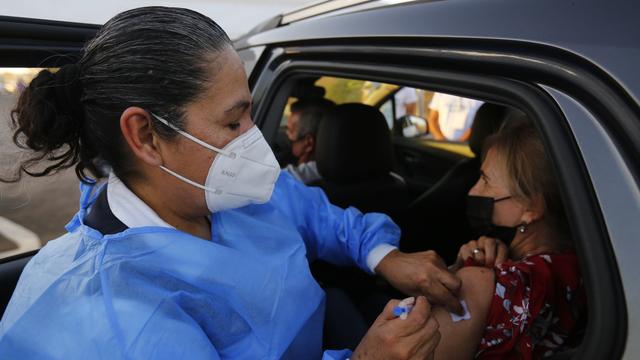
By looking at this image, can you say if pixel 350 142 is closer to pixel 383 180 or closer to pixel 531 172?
pixel 383 180

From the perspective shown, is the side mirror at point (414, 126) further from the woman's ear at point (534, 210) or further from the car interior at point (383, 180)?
the woman's ear at point (534, 210)

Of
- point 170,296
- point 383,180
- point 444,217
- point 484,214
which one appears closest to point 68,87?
point 170,296

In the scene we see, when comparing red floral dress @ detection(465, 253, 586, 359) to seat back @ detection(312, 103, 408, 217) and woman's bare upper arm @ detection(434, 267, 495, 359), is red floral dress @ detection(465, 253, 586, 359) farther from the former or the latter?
seat back @ detection(312, 103, 408, 217)

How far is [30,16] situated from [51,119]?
38 cm

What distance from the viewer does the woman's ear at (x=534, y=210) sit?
4.52 feet

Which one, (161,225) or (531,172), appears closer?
(161,225)

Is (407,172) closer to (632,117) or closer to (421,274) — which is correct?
(421,274)

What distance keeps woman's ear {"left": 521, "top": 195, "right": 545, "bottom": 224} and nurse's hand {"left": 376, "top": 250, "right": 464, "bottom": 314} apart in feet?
0.90

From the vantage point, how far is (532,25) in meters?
0.89

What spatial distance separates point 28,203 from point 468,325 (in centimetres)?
147

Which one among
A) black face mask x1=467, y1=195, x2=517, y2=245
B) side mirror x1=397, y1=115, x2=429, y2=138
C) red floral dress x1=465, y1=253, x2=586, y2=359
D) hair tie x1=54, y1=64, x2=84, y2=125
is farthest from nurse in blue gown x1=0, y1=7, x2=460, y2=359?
side mirror x1=397, y1=115, x2=429, y2=138

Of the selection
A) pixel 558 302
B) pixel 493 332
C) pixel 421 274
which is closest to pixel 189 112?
pixel 421 274

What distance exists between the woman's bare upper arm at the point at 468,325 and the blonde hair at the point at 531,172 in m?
0.27

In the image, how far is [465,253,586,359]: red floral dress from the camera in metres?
1.22
